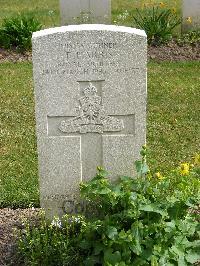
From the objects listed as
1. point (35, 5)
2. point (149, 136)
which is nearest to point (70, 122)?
point (149, 136)

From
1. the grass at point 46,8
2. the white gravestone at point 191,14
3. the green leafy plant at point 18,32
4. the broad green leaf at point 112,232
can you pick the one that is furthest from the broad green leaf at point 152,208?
the grass at point 46,8

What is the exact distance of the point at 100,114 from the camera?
4086mm

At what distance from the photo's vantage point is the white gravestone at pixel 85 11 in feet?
32.8

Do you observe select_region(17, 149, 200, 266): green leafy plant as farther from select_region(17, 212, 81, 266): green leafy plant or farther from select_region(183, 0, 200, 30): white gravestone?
select_region(183, 0, 200, 30): white gravestone

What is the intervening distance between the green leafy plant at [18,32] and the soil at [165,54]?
14cm

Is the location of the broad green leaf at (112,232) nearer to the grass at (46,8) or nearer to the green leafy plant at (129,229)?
the green leafy plant at (129,229)

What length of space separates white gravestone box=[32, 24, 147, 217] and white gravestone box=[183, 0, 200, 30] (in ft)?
20.3

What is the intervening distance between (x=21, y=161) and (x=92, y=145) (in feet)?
6.42

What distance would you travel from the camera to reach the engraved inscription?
159 inches

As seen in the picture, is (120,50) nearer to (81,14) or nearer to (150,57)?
(150,57)

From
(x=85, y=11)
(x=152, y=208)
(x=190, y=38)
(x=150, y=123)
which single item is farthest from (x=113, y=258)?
(x=85, y=11)

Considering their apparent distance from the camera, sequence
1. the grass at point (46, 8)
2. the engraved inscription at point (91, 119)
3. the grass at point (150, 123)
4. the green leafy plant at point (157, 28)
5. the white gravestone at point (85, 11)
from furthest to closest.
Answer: the grass at point (46, 8)
the white gravestone at point (85, 11)
the green leafy plant at point (157, 28)
the grass at point (150, 123)
the engraved inscription at point (91, 119)

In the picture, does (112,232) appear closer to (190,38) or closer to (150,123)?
(150,123)

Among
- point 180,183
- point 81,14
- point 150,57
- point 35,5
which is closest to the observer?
point 180,183
